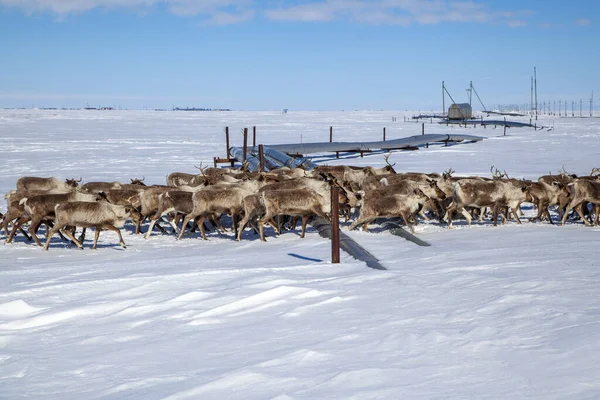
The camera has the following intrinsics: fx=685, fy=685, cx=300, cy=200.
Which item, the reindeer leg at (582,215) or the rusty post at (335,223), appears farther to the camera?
the reindeer leg at (582,215)

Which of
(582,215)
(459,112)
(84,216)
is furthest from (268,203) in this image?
(459,112)

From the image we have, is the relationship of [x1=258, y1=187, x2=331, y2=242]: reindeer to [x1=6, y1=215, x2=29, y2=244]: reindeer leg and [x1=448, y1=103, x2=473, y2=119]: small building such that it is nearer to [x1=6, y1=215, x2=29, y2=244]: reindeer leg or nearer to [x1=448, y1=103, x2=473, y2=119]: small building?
[x1=6, y1=215, x2=29, y2=244]: reindeer leg

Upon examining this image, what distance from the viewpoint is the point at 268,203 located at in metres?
14.0

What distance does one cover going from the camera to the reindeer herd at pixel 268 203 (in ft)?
45.1

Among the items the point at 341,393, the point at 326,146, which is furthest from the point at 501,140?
the point at 341,393

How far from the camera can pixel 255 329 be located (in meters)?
6.80

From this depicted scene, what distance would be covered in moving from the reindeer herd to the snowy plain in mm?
1059

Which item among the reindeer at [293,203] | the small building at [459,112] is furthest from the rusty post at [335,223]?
the small building at [459,112]

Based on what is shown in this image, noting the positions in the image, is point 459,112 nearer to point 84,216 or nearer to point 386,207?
point 386,207

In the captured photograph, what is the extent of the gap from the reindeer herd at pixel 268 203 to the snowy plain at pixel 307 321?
106cm

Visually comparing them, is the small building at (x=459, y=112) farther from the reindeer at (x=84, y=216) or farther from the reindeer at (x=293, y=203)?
the reindeer at (x=84, y=216)

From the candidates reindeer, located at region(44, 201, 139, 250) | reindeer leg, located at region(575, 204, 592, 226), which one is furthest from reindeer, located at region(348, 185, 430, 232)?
reindeer, located at region(44, 201, 139, 250)

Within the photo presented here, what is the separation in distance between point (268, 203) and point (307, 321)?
7159mm

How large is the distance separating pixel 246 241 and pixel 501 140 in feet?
141
